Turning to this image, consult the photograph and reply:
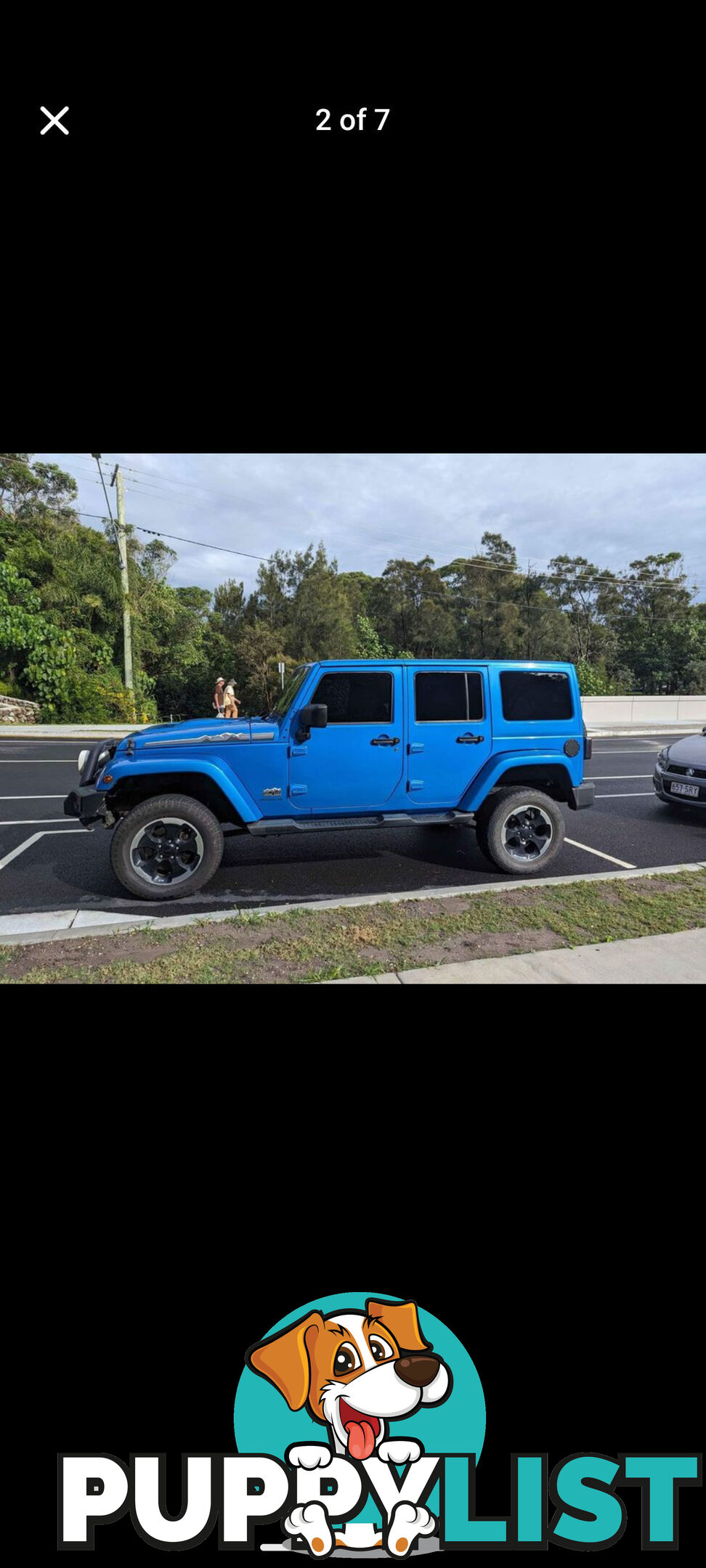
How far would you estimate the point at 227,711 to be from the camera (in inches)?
522

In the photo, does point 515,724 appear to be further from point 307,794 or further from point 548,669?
point 307,794

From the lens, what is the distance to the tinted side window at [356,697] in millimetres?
4887

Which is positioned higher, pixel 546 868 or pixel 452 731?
pixel 452 731

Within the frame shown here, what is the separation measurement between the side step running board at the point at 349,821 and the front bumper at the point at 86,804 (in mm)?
1066

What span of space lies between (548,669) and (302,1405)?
16.8ft

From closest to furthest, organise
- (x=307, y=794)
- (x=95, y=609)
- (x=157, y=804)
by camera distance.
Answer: (x=157, y=804) → (x=307, y=794) → (x=95, y=609)

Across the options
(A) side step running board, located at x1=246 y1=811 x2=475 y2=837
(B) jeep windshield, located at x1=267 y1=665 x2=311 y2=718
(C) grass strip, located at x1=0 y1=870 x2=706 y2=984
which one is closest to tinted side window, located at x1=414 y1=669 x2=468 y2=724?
(A) side step running board, located at x1=246 y1=811 x2=475 y2=837

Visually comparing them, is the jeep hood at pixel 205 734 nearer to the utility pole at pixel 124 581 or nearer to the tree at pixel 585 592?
the utility pole at pixel 124 581

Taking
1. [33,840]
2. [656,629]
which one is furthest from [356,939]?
[656,629]

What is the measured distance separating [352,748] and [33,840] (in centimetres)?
355

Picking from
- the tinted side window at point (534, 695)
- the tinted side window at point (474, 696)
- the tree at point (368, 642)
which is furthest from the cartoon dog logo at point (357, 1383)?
the tree at point (368, 642)

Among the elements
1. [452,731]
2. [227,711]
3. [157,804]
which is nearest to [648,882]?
[452,731]
